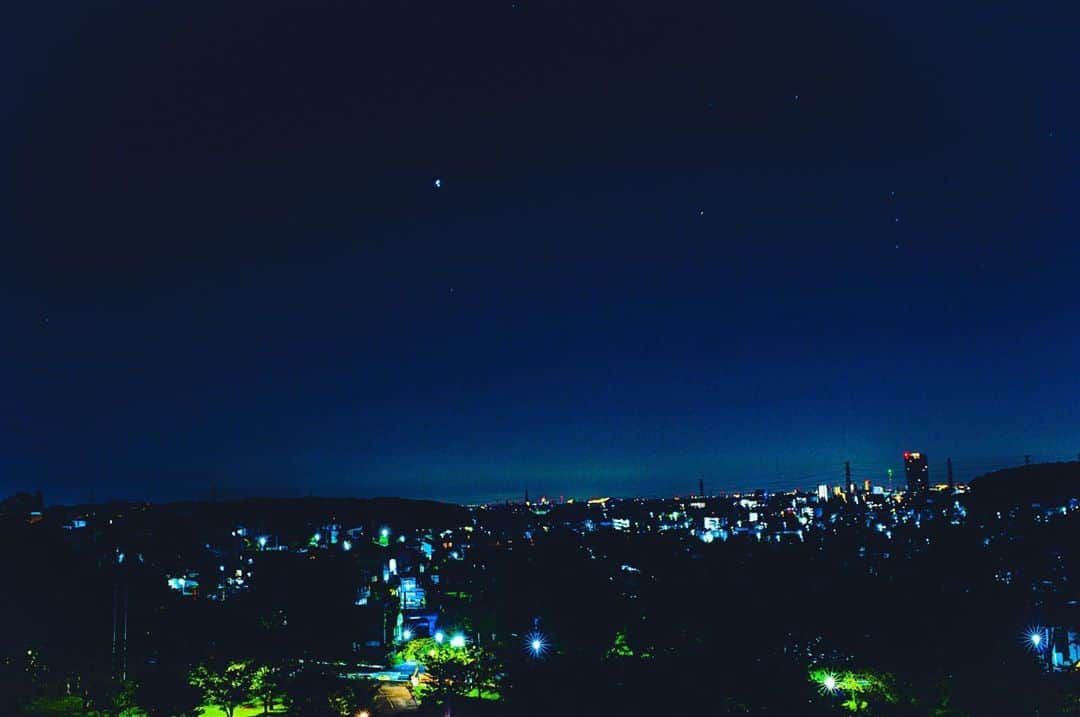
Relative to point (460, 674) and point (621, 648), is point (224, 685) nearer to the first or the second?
point (460, 674)

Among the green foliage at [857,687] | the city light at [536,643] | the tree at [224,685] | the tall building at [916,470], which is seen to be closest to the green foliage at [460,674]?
the city light at [536,643]

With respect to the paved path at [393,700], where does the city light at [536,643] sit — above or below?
above

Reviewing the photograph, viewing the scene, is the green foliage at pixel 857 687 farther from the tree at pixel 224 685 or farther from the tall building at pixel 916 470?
the tall building at pixel 916 470

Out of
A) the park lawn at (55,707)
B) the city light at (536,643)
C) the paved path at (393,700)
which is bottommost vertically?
the paved path at (393,700)

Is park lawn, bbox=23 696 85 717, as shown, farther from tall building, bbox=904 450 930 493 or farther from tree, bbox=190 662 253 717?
tall building, bbox=904 450 930 493

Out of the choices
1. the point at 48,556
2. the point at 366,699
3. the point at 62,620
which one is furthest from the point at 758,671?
the point at 48,556

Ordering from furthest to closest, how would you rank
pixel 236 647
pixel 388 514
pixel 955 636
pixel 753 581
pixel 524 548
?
pixel 388 514 < pixel 524 548 < pixel 753 581 < pixel 236 647 < pixel 955 636

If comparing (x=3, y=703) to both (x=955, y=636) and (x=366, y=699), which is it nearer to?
(x=366, y=699)
